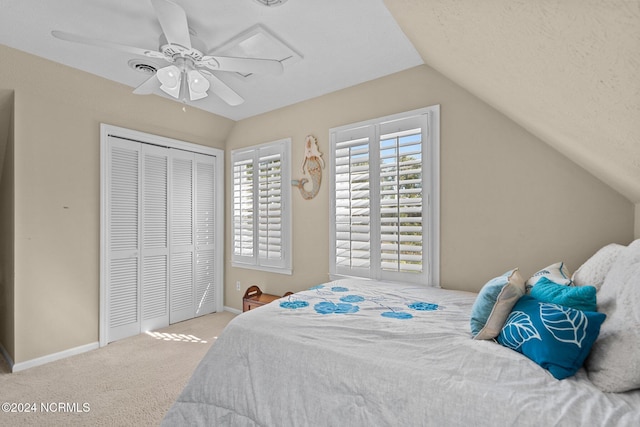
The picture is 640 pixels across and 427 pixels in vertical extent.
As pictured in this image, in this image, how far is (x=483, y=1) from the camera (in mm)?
1019

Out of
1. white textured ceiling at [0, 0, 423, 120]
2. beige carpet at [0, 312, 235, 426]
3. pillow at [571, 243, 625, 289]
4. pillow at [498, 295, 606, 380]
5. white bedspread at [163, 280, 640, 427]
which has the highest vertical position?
white textured ceiling at [0, 0, 423, 120]

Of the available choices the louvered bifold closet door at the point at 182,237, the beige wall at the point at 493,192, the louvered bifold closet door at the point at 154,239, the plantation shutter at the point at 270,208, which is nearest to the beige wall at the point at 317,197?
the beige wall at the point at 493,192

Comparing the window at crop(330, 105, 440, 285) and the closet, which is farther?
the closet

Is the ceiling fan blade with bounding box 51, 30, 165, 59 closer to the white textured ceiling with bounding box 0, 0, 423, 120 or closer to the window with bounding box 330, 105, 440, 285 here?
the white textured ceiling with bounding box 0, 0, 423, 120

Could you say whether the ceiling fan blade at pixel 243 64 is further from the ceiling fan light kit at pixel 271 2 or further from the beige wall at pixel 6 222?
the beige wall at pixel 6 222

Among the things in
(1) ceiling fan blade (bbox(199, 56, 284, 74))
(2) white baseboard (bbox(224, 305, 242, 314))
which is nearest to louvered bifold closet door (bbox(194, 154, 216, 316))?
(2) white baseboard (bbox(224, 305, 242, 314))

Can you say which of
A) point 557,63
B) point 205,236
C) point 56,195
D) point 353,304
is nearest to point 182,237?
point 205,236

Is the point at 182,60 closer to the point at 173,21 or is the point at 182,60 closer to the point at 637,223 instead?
the point at 173,21

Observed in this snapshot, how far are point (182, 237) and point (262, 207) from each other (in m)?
1.04

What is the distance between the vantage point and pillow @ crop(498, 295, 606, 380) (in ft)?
3.48

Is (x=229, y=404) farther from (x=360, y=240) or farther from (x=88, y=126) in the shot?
(x=88, y=126)

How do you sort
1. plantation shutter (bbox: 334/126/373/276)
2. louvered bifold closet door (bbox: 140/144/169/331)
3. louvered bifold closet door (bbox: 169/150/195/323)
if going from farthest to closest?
louvered bifold closet door (bbox: 169/150/195/323) → louvered bifold closet door (bbox: 140/144/169/331) → plantation shutter (bbox: 334/126/373/276)

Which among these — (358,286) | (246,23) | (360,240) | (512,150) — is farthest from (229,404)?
(512,150)

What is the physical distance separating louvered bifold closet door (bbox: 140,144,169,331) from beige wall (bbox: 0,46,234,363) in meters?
0.44
